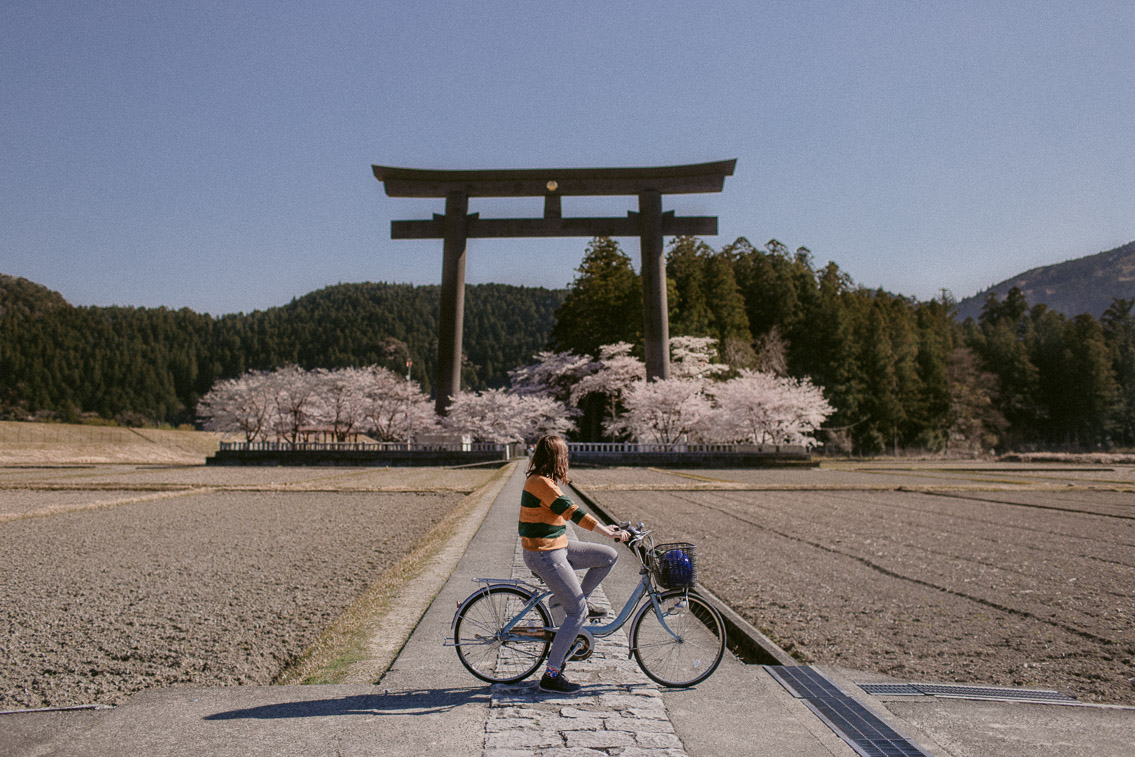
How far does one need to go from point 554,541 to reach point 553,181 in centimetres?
3036

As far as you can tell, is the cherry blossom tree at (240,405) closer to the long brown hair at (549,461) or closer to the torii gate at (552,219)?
the torii gate at (552,219)

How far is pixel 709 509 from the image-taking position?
1453cm

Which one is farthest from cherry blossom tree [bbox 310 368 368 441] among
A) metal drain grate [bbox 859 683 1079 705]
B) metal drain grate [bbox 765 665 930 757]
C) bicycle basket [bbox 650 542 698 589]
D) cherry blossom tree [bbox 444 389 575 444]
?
metal drain grate [bbox 859 683 1079 705]

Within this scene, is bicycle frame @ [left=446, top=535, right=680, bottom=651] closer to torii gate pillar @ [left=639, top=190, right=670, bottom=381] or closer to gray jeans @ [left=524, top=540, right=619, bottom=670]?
gray jeans @ [left=524, top=540, right=619, bottom=670]

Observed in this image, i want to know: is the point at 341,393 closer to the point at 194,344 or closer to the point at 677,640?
the point at 677,640

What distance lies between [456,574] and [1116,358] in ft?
294

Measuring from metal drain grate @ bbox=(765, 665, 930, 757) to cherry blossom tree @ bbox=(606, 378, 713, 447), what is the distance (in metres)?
30.3

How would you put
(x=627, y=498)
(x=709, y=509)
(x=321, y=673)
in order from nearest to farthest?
(x=321, y=673) < (x=709, y=509) < (x=627, y=498)

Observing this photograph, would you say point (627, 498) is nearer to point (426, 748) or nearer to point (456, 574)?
point (456, 574)

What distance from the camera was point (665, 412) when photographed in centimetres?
3741

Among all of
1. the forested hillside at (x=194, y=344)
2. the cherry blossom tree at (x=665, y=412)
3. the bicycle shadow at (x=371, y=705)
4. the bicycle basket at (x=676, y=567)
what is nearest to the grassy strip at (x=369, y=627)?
the bicycle shadow at (x=371, y=705)

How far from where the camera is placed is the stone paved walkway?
3.35 m

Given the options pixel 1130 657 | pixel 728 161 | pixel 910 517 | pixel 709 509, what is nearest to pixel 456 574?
pixel 1130 657

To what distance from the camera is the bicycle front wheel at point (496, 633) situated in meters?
4.31
